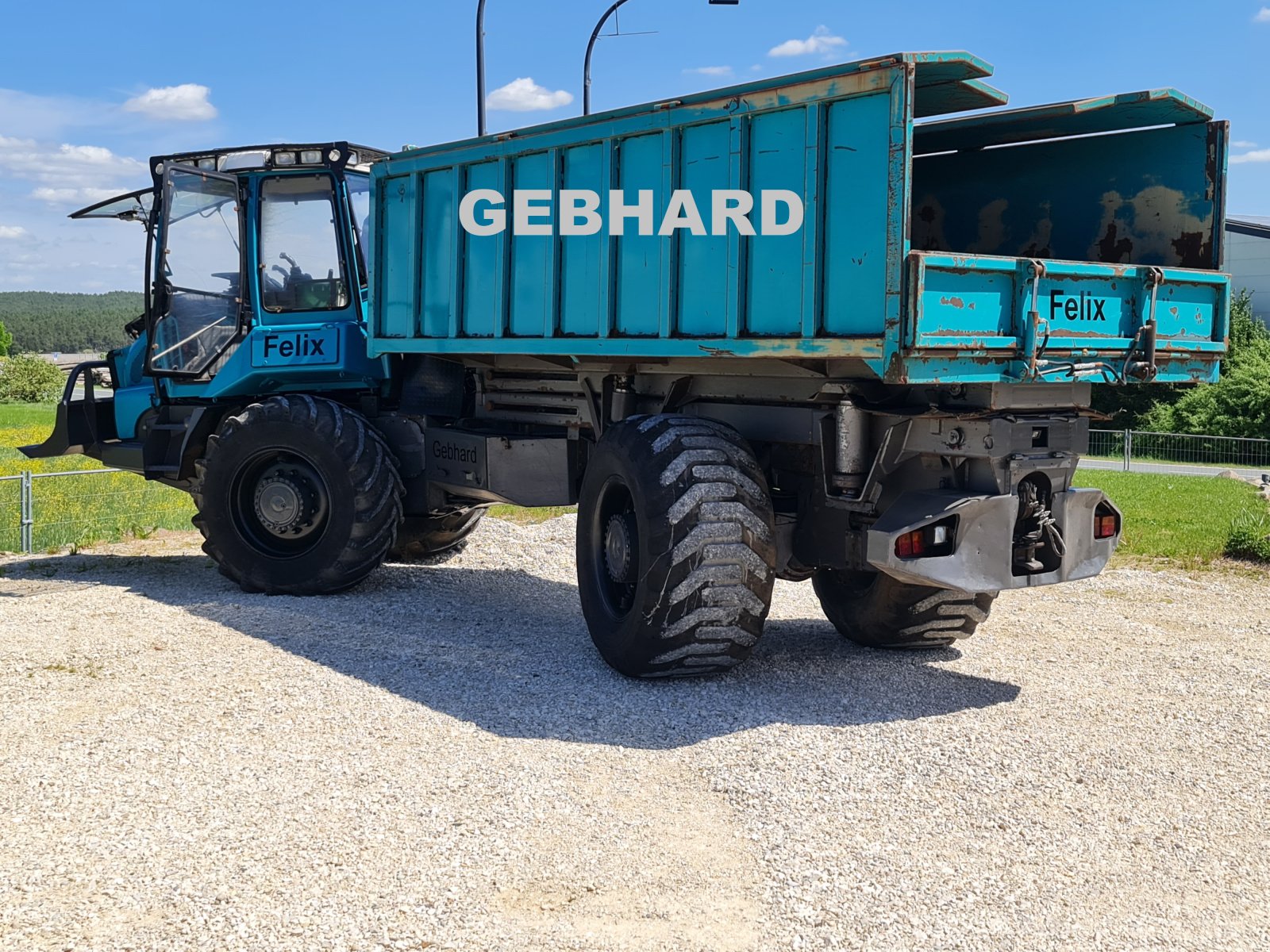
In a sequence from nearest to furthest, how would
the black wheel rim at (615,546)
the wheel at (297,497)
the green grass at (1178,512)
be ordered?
1. the black wheel rim at (615,546)
2. the wheel at (297,497)
3. the green grass at (1178,512)

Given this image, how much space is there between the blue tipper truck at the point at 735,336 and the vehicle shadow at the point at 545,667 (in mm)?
264

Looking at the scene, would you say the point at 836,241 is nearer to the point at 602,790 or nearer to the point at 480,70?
the point at 602,790

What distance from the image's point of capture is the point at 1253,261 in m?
41.8

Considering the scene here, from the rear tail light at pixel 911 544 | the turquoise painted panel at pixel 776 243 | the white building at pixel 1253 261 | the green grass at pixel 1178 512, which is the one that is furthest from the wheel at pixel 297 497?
the white building at pixel 1253 261

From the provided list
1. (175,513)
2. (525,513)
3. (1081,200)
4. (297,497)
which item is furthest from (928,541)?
(175,513)

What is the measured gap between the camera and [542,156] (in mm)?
8164

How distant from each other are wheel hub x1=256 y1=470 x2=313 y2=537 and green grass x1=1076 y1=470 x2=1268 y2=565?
7526 millimetres

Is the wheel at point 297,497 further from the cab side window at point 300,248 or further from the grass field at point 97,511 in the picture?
the grass field at point 97,511

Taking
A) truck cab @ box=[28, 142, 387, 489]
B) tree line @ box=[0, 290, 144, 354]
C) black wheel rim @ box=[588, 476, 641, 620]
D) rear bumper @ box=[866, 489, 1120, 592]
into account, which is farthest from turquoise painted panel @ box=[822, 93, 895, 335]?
tree line @ box=[0, 290, 144, 354]

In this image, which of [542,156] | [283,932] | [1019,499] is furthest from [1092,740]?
[542,156]

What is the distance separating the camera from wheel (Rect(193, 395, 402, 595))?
9766 mm

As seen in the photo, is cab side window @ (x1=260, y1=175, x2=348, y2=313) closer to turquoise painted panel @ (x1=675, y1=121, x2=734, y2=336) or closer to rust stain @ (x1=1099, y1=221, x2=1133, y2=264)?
turquoise painted panel @ (x1=675, y1=121, x2=734, y2=336)

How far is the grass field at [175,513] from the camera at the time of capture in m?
13.2

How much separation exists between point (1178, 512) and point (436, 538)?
33.4ft
